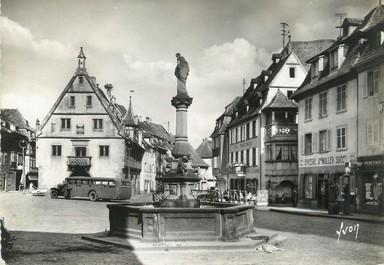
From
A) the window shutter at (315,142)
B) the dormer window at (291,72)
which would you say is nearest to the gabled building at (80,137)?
the dormer window at (291,72)

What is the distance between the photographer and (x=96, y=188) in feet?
137

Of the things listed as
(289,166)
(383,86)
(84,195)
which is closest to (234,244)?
(383,86)

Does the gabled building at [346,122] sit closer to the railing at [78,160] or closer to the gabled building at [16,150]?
the railing at [78,160]

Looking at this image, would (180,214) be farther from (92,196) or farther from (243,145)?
(243,145)

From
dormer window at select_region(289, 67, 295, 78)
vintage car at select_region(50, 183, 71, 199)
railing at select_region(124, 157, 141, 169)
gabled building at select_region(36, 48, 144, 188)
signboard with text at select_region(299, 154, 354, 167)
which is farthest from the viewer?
railing at select_region(124, 157, 141, 169)

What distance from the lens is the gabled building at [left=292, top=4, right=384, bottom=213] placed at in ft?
83.7

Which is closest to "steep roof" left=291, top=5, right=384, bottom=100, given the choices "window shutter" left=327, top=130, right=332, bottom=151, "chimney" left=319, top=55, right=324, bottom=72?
"chimney" left=319, top=55, right=324, bottom=72

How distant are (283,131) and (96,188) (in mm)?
16759

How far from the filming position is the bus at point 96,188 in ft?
137

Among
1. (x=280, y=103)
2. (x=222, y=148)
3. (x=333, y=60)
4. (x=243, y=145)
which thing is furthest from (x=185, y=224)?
(x=222, y=148)

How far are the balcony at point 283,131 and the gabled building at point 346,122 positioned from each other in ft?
14.7

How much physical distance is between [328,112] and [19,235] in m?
21.9

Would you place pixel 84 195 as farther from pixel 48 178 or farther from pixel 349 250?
pixel 349 250

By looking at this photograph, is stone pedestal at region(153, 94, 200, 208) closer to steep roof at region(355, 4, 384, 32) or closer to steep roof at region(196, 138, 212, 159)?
steep roof at region(355, 4, 384, 32)
